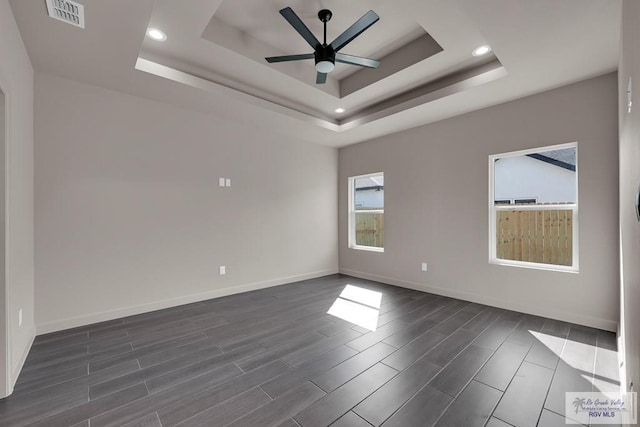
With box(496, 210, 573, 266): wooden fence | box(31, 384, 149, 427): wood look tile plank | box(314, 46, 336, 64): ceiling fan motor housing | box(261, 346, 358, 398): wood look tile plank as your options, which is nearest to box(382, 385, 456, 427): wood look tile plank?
box(261, 346, 358, 398): wood look tile plank

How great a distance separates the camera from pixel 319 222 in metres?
5.44

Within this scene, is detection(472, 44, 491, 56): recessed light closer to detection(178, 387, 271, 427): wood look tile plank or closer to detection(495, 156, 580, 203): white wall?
A: detection(495, 156, 580, 203): white wall

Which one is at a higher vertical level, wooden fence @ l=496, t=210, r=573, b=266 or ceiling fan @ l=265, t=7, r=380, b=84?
ceiling fan @ l=265, t=7, r=380, b=84

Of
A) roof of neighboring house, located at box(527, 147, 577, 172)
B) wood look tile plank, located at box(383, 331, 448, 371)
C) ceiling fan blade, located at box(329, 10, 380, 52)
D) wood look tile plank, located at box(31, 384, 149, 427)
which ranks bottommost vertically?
wood look tile plank, located at box(383, 331, 448, 371)

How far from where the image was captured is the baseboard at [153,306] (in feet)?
9.41

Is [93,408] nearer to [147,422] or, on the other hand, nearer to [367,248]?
[147,422]

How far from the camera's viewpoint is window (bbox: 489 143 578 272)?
10.2 feet

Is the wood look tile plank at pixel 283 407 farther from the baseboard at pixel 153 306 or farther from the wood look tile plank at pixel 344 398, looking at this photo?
the baseboard at pixel 153 306

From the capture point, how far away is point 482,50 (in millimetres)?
2777

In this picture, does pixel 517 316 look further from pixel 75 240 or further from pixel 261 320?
pixel 75 240

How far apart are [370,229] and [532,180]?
2.68m

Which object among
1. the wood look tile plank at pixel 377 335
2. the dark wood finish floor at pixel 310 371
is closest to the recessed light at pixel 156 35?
the dark wood finish floor at pixel 310 371

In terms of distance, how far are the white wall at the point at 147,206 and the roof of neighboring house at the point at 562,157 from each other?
3568 millimetres


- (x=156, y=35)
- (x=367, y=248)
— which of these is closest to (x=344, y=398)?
(x=156, y=35)
